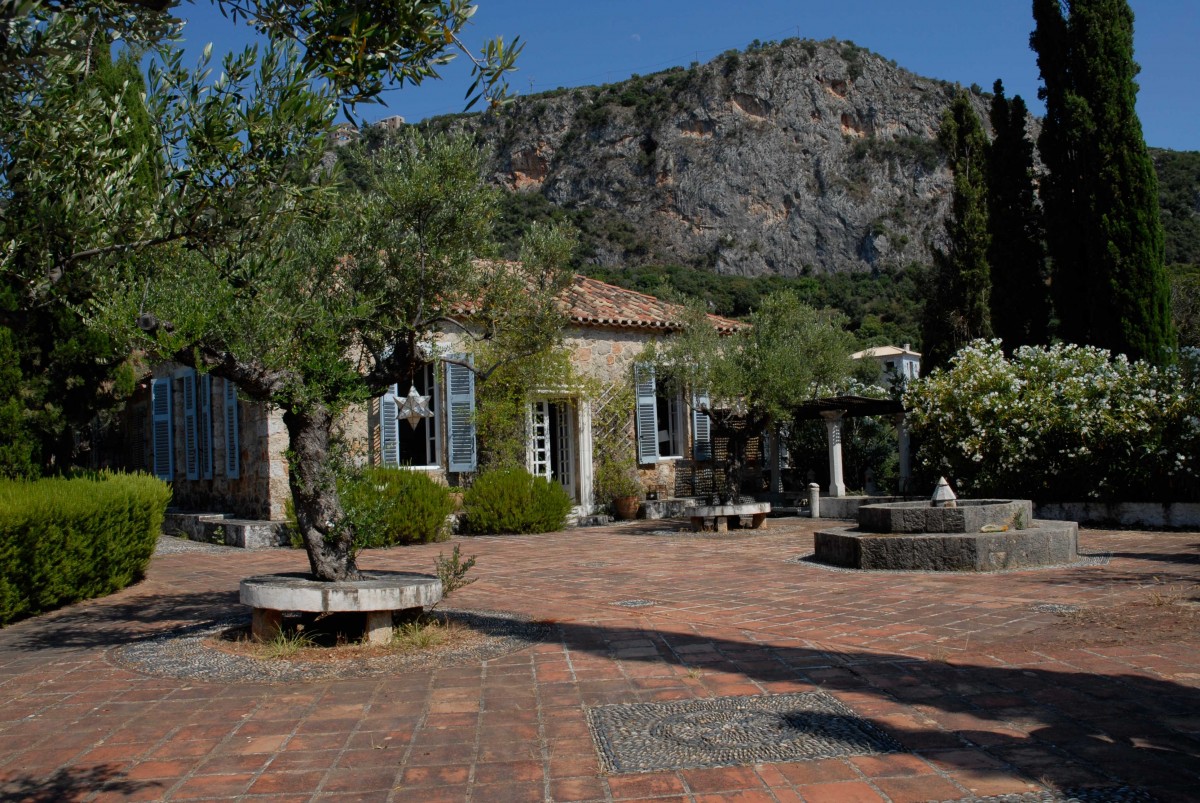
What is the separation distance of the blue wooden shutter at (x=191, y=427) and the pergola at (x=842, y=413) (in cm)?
1007

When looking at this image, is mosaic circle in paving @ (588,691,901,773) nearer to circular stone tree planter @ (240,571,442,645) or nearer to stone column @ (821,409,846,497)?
circular stone tree planter @ (240,571,442,645)

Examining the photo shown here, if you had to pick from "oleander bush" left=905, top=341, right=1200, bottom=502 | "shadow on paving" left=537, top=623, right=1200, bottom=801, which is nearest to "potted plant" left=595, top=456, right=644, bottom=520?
"oleander bush" left=905, top=341, right=1200, bottom=502

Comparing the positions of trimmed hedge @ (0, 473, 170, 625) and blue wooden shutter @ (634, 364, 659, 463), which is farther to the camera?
blue wooden shutter @ (634, 364, 659, 463)

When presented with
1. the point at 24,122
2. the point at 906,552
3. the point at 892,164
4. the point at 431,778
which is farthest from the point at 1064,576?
the point at 892,164

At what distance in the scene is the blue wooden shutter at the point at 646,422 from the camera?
1633 centimetres

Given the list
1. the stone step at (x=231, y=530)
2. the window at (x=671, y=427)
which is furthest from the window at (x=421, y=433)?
the window at (x=671, y=427)

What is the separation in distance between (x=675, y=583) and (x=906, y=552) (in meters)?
2.36

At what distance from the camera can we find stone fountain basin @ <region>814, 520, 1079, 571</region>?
A: 8.59 meters

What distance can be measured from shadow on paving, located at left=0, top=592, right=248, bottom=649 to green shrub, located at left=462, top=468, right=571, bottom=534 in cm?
550

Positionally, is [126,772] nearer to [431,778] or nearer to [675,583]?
[431,778]

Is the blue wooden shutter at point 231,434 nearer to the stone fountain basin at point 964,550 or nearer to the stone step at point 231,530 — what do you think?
the stone step at point 231,530

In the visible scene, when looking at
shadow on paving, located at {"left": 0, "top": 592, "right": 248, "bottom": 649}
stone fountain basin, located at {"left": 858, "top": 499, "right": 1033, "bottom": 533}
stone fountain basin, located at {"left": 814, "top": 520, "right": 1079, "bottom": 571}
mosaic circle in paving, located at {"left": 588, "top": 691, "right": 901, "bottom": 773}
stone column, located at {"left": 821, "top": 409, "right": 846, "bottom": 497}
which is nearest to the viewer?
mosaic circle in paving, located at {"left": 588, "top": 691, "right": 901, "bottom": 773}

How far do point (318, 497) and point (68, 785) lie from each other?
99.8 inches

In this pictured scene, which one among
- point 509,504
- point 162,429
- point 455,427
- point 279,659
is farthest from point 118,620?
point 162,429
